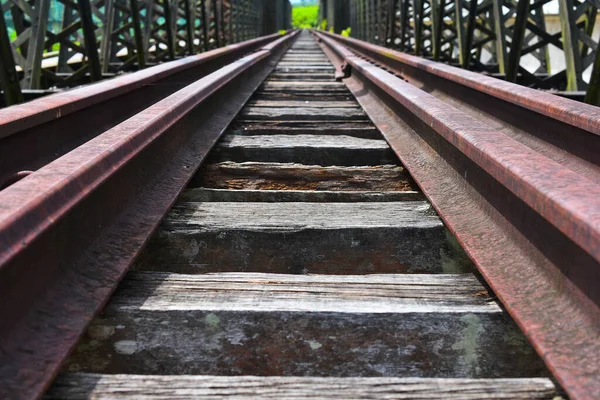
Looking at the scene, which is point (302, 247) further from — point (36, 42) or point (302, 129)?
point (36, 42)

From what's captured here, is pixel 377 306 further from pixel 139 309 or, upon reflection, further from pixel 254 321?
pixel 139 309

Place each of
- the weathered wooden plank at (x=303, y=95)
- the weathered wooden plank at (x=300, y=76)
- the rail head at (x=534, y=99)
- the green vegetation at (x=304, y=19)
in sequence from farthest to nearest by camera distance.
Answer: the green vegetation at (x=304, y=19) → the weathered wooden plank at (x=300, y=76) → the weathered wooden plank at (x=303, y=95) → the rail head at (x=534, y=99)

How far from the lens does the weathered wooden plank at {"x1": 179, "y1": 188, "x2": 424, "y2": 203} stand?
228cm

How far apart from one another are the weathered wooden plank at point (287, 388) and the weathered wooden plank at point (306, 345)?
0.12 m

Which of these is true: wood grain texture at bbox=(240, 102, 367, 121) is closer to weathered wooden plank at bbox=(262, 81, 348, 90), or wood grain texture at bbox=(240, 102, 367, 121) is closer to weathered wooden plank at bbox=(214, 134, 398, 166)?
weathered wooden plank at bbox=(214, 134, 398, 166)

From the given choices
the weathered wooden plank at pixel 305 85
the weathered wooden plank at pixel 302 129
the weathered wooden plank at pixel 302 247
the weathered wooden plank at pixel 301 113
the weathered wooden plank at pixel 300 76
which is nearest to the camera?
the weathered wooden plank at pixel 302 247

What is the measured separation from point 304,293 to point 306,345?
19 cm

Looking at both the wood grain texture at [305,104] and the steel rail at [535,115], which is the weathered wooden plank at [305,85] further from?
the steel rail at [535,115]

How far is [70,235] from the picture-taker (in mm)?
1404

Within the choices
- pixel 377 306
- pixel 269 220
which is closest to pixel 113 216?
pixel 269 220

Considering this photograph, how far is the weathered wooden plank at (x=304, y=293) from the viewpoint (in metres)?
1.35

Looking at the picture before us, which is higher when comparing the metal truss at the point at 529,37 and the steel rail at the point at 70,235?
the metal truss at the point at 529,37

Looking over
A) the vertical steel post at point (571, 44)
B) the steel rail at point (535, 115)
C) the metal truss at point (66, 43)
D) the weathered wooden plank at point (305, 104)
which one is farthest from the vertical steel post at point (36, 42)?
the vertical steel post at point (571, 44)

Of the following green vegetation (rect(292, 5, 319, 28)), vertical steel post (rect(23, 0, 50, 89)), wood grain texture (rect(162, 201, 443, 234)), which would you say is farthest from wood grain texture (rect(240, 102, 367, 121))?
green vegetation (rect(292, 5, 319, 28))
